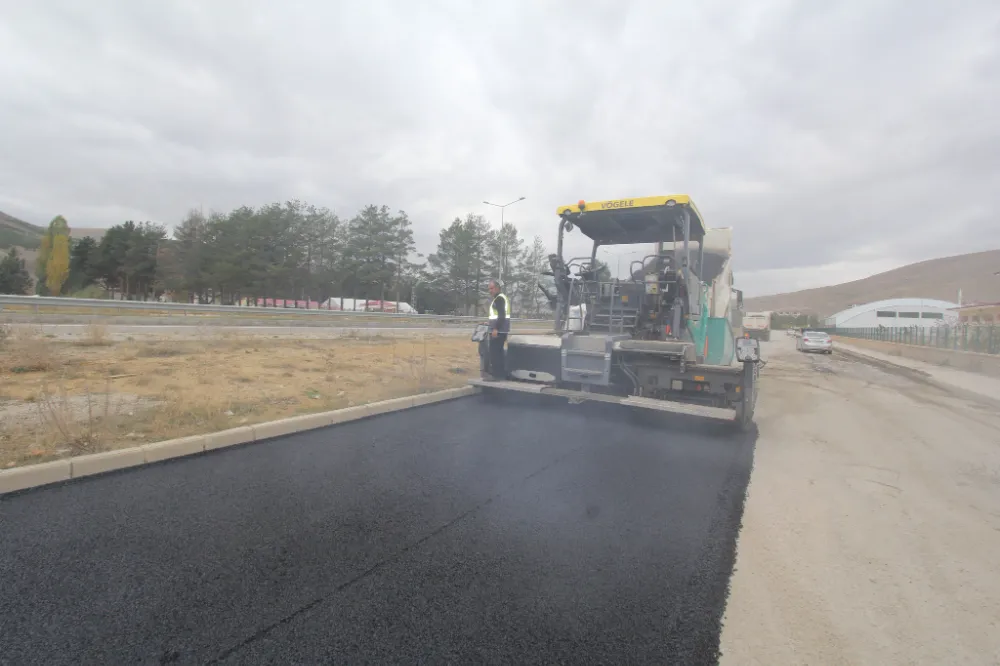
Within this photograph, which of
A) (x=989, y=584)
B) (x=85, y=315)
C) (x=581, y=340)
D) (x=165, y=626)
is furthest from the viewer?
(x=85, y=315)

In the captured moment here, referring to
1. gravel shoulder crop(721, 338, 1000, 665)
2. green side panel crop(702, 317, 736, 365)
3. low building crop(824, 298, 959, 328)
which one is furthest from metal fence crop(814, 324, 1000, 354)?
low building crop(824, 298, 959, 328)

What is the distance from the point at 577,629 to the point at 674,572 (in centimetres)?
91

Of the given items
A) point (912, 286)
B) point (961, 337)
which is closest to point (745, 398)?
point (961, 337)

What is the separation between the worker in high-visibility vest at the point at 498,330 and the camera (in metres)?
7.99

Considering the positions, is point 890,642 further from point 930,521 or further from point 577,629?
point 930,521

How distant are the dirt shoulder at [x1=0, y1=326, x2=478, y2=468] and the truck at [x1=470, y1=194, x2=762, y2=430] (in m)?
2.60

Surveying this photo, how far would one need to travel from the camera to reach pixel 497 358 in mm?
8180

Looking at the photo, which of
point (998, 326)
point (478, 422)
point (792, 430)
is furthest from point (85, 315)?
point (998, 326)

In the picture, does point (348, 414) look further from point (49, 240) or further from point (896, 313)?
point (896, 313)

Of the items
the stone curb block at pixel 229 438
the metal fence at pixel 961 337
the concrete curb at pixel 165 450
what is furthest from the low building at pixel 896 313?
the stone curb block at pixel 229 438

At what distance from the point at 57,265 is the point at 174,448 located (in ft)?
175

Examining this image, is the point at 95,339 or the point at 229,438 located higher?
the point at 95,339

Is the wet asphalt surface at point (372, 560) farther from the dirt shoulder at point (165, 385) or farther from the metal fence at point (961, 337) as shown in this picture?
the metal fence at point (961, 337)

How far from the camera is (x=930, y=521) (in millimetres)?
4094
